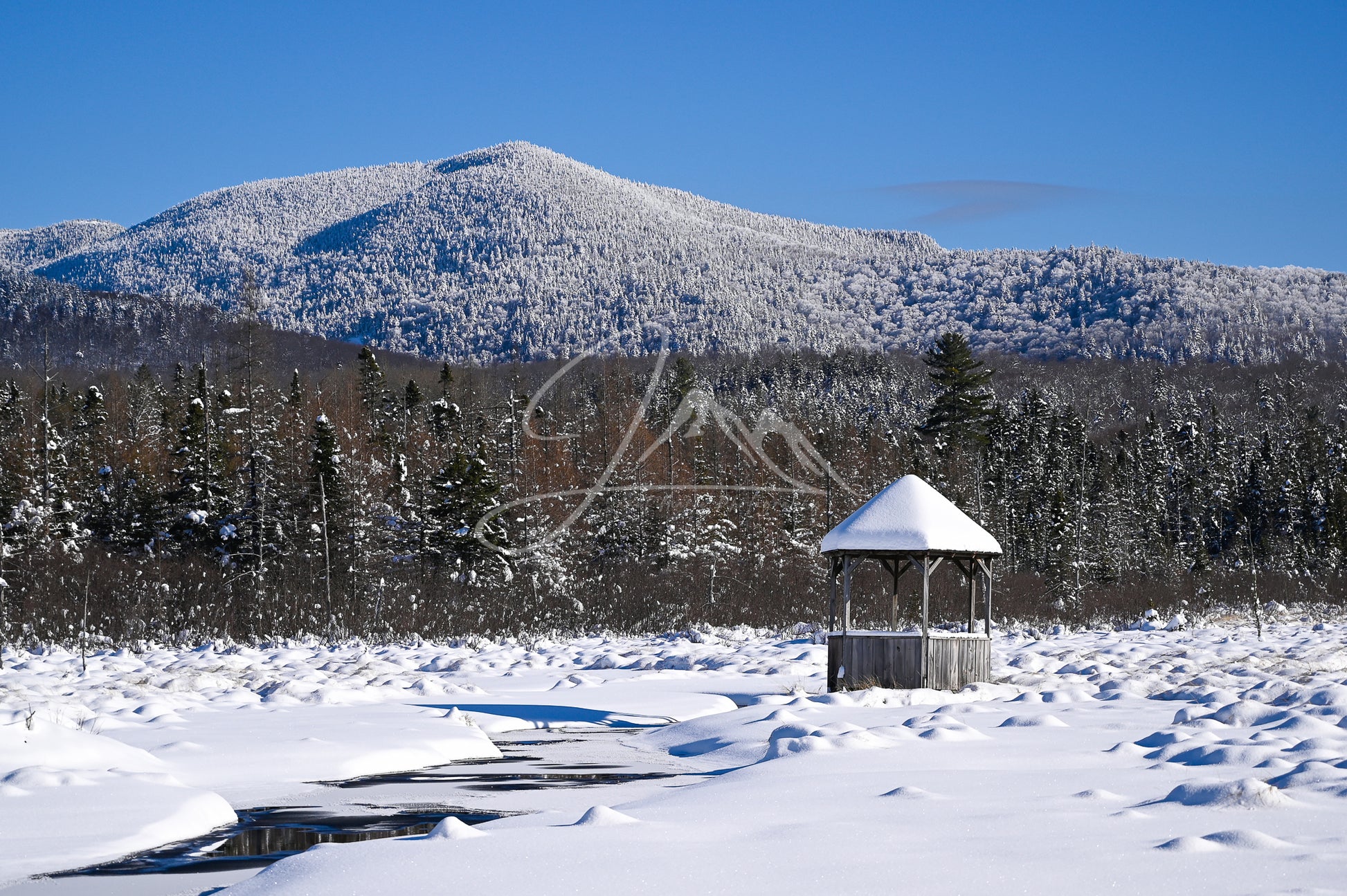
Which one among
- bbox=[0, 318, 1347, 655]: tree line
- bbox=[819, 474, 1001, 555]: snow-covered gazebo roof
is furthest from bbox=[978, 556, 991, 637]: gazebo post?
bbox=[0, 318, 1347, 655]: tree line

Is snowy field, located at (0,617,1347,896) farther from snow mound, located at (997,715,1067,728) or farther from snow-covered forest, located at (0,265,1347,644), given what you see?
snow-covered forest, located at (0,265,1347,644)

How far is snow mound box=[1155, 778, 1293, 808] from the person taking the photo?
7664 millimetres

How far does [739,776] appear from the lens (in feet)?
32.6

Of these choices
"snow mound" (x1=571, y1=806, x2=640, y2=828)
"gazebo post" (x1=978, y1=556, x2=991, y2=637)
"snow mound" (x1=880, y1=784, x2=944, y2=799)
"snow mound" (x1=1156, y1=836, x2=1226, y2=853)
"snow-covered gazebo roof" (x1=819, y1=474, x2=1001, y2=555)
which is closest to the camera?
"snow mound" (x1=1156, y1=836, x2=1226, y2=853)

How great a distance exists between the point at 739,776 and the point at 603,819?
2.59m

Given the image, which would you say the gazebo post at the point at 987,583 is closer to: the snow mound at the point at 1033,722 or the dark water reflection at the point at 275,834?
the snow mound at the point at 1033,722

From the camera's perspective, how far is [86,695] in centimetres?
1619

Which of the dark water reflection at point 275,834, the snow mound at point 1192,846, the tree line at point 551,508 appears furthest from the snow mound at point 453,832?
the tree line at point 551,508

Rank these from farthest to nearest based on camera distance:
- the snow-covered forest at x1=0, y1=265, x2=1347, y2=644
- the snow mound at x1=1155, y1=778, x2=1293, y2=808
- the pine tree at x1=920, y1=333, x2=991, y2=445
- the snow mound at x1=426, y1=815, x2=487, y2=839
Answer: the pine tree at x1=920, y1=333, x2=991, y2=445
the snow-covered forest at x1=0, y1=265, x2=1347, y2=644
the snow mound at x1=1155, y1=778, x2=1293, y2=808
the snow mound at x1=426, y1=815, x2=487, y2=839

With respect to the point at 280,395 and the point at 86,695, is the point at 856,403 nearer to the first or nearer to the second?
the point at 280,395

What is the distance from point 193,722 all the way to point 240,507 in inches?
1328

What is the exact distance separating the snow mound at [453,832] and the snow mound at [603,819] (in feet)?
2.04

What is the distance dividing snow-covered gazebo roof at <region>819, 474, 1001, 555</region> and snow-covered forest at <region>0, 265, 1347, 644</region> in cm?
1616

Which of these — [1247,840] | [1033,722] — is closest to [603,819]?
[1247,840]
